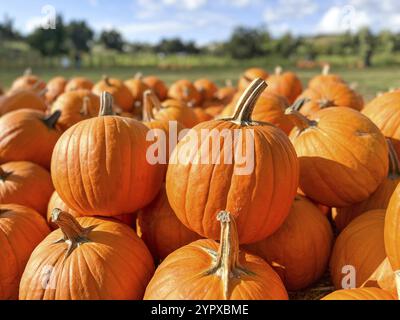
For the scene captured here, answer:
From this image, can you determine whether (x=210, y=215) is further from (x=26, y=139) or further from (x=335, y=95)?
(x=335, y=95)

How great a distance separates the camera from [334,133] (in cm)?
210

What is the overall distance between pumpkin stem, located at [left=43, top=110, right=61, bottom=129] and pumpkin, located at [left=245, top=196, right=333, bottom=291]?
1.75 metres

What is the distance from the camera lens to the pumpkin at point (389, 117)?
→ 96.7 inches

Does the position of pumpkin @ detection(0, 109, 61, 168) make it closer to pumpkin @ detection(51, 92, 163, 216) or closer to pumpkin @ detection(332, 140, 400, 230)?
pumpkin @ detection(51, 92, 163, 216)

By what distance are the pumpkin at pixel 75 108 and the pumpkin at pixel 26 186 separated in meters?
0.64

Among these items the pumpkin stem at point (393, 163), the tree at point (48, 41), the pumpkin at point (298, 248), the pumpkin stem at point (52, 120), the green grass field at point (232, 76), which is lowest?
the pumpkin at point (298, 248)

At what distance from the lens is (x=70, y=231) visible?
1.69 meters

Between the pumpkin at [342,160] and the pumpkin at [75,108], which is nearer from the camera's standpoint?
the pumpkin at [342,160]

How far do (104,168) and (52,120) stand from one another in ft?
4.15

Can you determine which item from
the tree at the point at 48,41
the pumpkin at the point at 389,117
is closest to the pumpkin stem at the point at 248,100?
the pumpkin at the point at 389,117

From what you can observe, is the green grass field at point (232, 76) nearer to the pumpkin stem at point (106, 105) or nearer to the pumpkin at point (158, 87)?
the pumpkin at point (158, 87)

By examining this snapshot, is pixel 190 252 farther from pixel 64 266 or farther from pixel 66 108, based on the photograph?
pixel 66 108

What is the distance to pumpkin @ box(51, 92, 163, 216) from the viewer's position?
1.87m

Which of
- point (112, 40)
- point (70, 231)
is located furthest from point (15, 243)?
point (112, 40)
